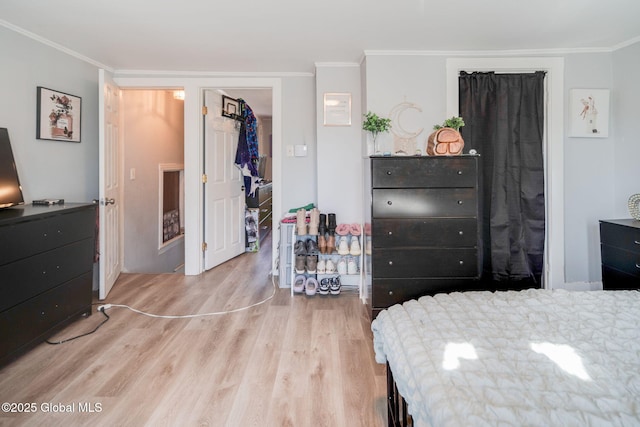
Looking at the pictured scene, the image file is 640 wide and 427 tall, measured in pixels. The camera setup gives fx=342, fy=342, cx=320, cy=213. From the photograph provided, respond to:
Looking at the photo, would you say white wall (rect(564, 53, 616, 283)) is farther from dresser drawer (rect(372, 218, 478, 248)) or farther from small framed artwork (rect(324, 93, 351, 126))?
small framed artwork (rect(324, 93, 351, 126))

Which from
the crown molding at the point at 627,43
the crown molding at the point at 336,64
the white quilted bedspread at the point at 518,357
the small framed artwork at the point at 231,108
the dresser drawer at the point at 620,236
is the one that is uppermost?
the crown molding at the point at 336,64

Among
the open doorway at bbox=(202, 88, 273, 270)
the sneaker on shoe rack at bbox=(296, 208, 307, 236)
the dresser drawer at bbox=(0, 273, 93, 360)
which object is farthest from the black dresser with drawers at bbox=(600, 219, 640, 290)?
the dresser drawer at bbox=(0, 273, 93, 360)

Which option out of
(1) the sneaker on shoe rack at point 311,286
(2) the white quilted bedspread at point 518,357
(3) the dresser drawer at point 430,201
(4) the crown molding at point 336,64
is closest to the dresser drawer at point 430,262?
(3) the dresser drawer at point 430,201

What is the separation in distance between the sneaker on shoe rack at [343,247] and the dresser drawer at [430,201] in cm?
82

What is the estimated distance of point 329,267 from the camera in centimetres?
320

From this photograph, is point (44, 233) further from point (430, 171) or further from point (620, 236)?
point (620, 236)

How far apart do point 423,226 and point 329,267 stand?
1.09m

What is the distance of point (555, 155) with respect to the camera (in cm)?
294

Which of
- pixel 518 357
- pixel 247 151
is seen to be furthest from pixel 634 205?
pixel 247 151

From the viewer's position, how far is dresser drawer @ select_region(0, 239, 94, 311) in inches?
76.4

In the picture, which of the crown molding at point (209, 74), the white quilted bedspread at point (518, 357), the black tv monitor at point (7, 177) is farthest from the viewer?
the crown molding at point (209, 74)

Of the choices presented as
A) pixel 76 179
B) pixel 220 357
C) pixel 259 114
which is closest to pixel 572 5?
pixel 220 357

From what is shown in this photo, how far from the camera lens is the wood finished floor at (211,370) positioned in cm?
161

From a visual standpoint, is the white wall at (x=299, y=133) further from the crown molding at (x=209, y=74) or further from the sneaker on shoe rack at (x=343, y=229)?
the sneaker on shoe rack at (x=343, y=229)
